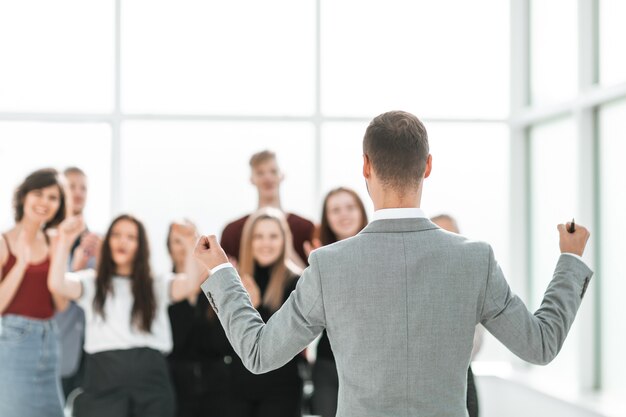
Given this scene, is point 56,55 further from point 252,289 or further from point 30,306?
point 252,289

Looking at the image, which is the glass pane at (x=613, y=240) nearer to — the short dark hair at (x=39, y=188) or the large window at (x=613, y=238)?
the large window at (x=613, y=238)

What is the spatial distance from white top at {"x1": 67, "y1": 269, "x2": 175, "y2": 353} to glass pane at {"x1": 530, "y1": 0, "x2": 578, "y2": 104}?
271cm

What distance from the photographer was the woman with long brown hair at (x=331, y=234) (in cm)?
430

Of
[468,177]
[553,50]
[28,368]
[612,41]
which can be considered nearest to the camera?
[28,368]

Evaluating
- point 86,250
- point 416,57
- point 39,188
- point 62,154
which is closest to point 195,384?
point 86,250

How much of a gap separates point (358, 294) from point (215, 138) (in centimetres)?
431

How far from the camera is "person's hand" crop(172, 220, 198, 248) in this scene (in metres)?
4.07

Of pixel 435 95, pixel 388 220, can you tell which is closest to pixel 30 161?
pixel 435 95

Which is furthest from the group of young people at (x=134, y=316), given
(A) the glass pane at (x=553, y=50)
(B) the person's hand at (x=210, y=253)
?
(B) the person's hand at (x=210, y=253)

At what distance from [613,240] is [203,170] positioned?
2.67 meters

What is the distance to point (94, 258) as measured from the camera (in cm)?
496

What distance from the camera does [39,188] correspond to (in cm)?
404

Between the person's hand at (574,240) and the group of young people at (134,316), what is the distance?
2.45m

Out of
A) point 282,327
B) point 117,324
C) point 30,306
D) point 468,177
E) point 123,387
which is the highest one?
point 468,177
